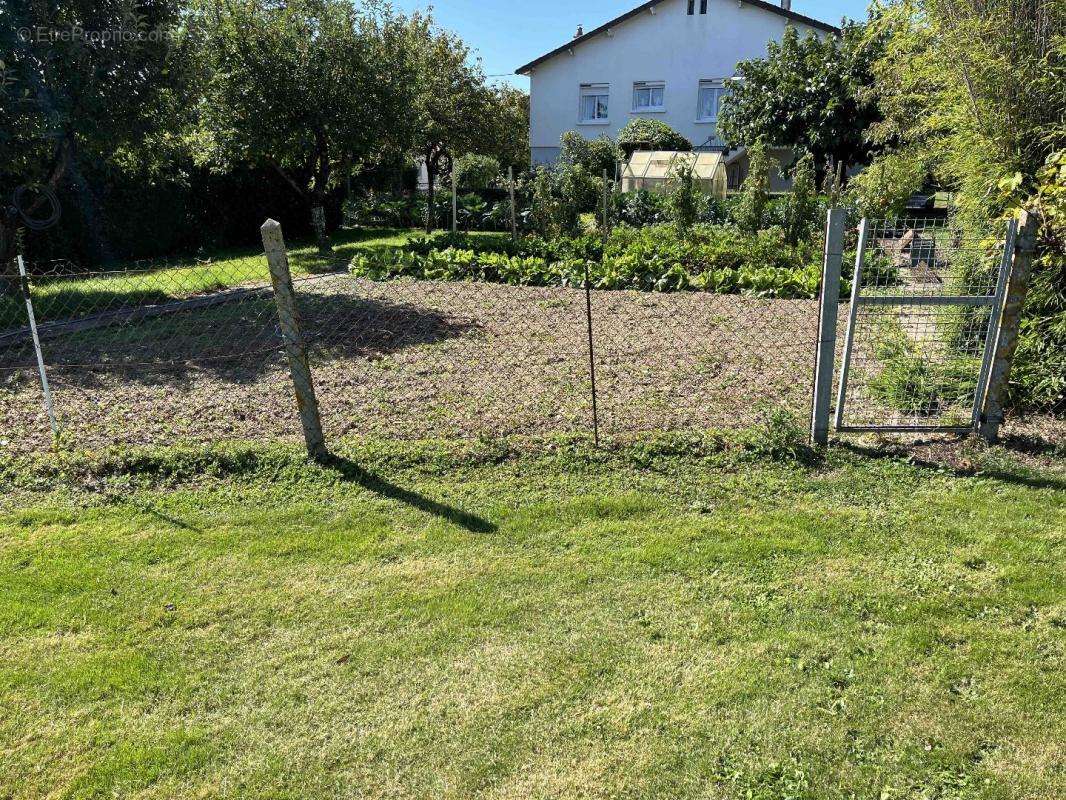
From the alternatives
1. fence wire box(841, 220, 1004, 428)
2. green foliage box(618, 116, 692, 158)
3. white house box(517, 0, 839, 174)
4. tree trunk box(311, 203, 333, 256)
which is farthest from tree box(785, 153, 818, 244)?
white house box(517, 0, 839, 174)

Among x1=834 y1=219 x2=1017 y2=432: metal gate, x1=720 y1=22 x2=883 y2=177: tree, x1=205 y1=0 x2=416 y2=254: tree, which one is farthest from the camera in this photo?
x1=720 y1=22 x2=883 y2=177: tree

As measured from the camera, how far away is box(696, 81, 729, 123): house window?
27.7 m

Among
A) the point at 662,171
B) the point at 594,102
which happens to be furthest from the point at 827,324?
the point at 594,102

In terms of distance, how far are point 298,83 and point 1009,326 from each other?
11482 millimetres

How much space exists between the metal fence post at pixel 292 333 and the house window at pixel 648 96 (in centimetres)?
2710

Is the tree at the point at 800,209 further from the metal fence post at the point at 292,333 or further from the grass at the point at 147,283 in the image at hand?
the metal fence post at the point at 292,333

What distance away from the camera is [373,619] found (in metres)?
3.32

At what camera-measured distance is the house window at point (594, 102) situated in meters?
29.4

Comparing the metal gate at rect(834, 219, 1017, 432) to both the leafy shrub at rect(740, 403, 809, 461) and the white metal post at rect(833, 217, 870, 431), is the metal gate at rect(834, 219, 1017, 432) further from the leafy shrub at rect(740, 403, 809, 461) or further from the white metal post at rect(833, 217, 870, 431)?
the leafy shrub at rect(740, 403, 809, 461)

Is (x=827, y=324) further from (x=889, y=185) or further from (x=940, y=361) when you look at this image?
(x=889, y=185)

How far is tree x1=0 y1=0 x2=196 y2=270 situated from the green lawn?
667 centimetres

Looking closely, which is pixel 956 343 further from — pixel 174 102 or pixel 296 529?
pixel 174 102

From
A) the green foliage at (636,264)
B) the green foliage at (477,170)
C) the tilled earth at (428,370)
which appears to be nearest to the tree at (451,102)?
the green foliage at (477,170)

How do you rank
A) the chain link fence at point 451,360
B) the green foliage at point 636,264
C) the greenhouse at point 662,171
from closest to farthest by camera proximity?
the chain link fence at point 451,360
the green foliage at point 636,264
the greenhouse at point 662,171
